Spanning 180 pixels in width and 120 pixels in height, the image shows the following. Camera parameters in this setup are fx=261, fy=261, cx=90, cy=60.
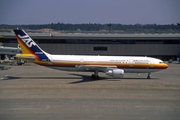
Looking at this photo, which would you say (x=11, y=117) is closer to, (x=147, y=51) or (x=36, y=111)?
(x=36, y=111)

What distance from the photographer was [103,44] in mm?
69188

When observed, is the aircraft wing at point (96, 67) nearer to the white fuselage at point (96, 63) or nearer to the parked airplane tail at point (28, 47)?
the white fuselage at point (96, 63)

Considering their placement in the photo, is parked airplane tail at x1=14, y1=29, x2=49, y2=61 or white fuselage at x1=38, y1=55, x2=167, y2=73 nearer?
white fuselage at x1=38, y1=55, x2=167, y2=73

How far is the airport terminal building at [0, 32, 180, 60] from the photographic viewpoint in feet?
225

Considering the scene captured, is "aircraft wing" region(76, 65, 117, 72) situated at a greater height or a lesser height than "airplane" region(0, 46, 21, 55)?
lesser

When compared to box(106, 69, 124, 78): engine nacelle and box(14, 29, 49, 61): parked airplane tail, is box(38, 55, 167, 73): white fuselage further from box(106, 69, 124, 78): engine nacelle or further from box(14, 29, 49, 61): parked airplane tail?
box(14, 29, 49, 61): parked airplane tail

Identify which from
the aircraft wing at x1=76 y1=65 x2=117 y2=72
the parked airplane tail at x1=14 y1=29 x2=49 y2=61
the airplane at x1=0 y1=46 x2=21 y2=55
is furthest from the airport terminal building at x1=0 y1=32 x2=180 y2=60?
the aircraft wing at x1=76 y1=65 x2=117 y2=72

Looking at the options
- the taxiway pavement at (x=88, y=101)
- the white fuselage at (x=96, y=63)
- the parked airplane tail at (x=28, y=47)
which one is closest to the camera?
the taxiway pavement at (x=88, y=101)

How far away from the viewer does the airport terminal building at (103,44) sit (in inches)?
2704

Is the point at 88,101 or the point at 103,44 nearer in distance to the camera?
the point at 88,101

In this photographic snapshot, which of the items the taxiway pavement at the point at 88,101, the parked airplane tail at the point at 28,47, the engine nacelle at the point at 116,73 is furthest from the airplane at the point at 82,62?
the taxiway pavement at the point at 88,101

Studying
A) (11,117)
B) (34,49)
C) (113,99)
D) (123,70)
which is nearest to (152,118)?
(113,99)

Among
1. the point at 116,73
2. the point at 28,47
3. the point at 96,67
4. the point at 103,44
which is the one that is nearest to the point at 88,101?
the point at 116,73

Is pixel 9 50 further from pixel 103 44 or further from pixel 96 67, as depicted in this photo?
pixel 96 67
